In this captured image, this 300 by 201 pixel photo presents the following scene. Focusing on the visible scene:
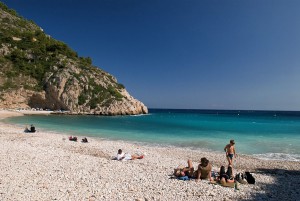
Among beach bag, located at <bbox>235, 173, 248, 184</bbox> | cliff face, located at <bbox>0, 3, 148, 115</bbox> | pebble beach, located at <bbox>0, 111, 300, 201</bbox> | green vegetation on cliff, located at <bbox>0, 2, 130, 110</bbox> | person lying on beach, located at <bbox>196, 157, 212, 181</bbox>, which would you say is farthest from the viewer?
green vegetation on cliff, located at <bbox>0, 2, 130, 110</bbox>

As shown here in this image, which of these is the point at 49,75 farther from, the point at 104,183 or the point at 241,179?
the point at 241,179

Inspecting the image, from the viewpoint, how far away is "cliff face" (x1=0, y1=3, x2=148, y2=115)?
70.8 metres

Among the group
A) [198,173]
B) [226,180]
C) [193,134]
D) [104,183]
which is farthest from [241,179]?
[193,134]

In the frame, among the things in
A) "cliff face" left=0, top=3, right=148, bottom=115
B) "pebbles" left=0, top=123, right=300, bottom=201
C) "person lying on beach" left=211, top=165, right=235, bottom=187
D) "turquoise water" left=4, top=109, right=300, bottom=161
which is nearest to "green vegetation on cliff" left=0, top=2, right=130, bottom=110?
"cliff face" left=0, top=3, right=148, bottom=115

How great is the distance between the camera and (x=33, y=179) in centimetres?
973

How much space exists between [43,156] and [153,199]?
8.06 metres

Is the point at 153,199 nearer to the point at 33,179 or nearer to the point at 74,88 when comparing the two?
the point at 33,179

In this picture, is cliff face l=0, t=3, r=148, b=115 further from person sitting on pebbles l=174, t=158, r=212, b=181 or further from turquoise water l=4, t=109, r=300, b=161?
person sitting on pebbles l=174, t=158, r=212, b=181

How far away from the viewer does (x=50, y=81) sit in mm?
73625

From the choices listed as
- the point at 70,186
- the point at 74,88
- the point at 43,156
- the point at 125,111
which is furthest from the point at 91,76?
the point at 70,186

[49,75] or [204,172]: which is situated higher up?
[49,75]

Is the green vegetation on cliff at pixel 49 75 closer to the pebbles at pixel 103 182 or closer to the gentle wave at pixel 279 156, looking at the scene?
the gentle wave at pixel 279 156

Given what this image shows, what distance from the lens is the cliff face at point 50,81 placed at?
70.8m

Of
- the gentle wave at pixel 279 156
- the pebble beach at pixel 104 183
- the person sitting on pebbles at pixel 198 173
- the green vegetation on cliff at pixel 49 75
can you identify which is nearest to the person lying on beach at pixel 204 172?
the person sitting on pebbles at pixel 198 173
